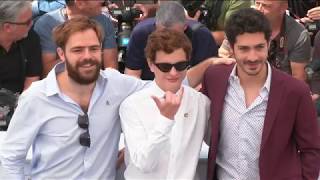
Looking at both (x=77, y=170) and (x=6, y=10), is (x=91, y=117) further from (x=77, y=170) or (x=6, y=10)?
(x=6, y=10)

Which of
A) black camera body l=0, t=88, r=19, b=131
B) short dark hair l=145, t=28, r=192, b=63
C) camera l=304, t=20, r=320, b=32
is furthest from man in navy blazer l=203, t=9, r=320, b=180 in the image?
camera l=304, t=20, r=320, b=32

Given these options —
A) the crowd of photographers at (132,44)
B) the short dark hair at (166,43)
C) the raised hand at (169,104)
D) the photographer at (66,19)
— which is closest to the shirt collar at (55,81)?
the short dark hair at (166,43)

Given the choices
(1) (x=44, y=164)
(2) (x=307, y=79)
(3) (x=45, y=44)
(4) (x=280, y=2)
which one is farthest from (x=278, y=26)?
(1) (x=44, y=164)

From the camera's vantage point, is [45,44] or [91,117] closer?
[91,117]

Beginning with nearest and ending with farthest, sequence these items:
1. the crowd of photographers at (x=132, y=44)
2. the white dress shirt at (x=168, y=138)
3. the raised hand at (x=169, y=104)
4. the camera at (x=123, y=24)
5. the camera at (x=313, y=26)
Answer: the raised hand at (x=169, y=104) < the white dress shirt at (x=168, y=138) < the crowd of photographers at (x=132, y=44) < the camera at (x=313, y=26) < the camera at (x=123, y=24)

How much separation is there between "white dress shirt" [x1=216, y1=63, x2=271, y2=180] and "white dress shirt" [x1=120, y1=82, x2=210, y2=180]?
0.33 feet

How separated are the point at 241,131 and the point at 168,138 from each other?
0.33m

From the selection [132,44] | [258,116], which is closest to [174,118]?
[258,116]

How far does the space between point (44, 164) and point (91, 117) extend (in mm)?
276

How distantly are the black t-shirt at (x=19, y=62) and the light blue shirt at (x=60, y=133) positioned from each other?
1022mm

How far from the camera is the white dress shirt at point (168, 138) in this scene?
1.90m

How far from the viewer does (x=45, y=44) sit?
3.33 metres

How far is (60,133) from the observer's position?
2066 millimetres

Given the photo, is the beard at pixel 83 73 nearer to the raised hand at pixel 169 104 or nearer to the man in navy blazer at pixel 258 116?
the raised hand at pixel 169 104
